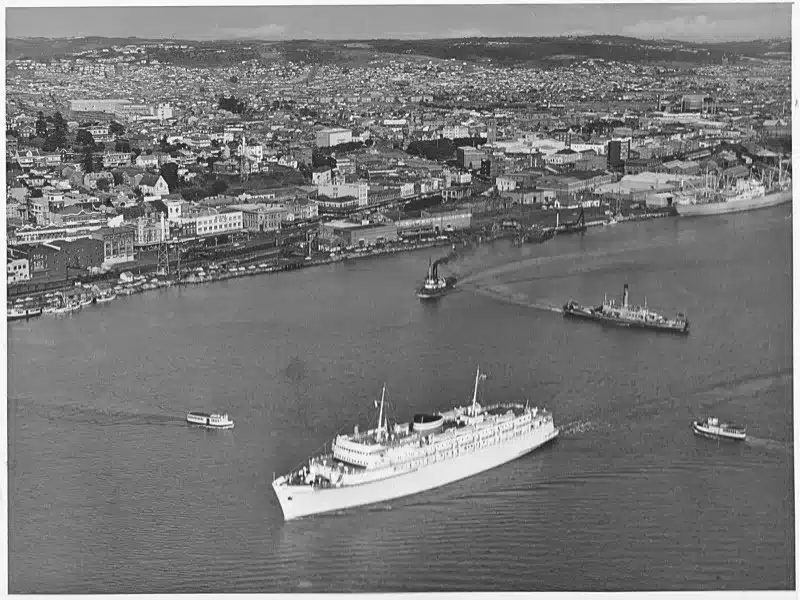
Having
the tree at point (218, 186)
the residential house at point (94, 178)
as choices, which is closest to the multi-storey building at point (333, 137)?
the tree at point (218, 186)

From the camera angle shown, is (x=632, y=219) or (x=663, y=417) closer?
(x=663, y=417)

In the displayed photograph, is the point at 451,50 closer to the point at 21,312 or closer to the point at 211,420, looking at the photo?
the point at 211,420

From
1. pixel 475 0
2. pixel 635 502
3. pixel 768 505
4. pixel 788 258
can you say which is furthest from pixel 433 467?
pixel 788 258

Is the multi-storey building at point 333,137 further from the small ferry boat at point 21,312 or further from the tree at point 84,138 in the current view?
the small ferry boat at point 21,312

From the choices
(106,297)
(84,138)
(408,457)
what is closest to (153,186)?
(84,138)

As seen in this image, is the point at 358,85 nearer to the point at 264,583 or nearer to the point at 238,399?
the point at 238,399

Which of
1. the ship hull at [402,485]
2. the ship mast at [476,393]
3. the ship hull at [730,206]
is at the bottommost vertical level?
the ship hull at [402,485]
